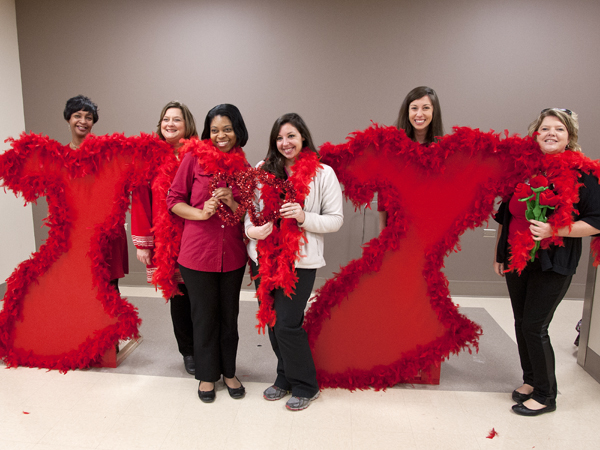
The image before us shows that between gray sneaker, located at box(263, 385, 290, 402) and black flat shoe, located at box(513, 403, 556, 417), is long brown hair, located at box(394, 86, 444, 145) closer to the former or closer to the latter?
black flat shoe, located at box(513, 403, 556, 417)

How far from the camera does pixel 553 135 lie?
81.6 inches

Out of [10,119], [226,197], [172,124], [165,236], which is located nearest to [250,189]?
[226,197]

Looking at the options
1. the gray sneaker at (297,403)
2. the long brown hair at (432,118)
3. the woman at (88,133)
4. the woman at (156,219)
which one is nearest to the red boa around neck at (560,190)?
the long brown hair at (432,118)

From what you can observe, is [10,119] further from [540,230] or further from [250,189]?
[540,230]

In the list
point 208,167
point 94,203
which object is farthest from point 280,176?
point 94,203

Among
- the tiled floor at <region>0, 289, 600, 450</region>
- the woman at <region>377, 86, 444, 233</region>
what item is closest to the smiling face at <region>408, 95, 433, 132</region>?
the woman at <region>377, 86, 444, 233</region>

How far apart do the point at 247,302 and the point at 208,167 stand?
229 centimetres

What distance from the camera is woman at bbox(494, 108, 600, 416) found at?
2053 mm

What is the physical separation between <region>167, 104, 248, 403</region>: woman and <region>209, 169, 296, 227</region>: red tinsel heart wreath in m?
0.06

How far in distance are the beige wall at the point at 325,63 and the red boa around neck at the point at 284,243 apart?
2157 mm

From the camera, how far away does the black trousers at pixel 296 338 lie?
7.23 ft

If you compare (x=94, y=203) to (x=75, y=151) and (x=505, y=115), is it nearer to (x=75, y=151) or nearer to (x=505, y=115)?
(x=75, y=151)

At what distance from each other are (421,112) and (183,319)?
192 cm

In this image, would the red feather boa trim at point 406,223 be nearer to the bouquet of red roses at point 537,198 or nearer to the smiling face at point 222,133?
the bouquet of red roses at point 537,198
